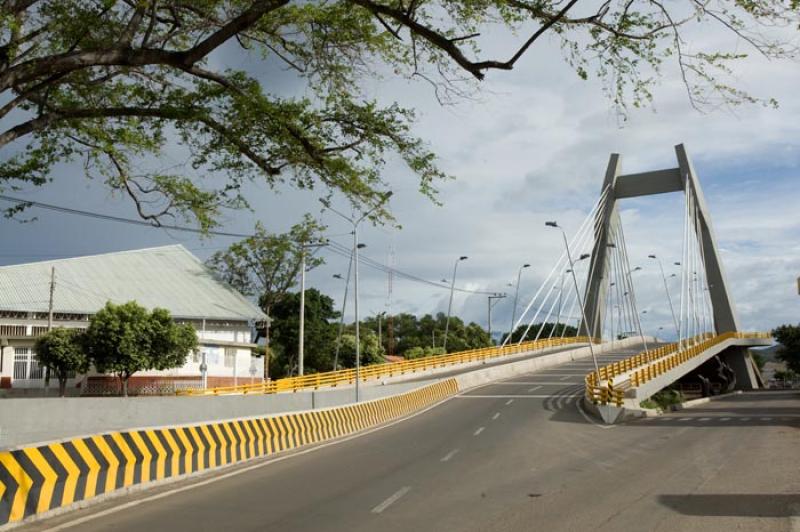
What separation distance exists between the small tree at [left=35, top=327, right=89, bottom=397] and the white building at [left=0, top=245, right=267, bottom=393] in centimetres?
358

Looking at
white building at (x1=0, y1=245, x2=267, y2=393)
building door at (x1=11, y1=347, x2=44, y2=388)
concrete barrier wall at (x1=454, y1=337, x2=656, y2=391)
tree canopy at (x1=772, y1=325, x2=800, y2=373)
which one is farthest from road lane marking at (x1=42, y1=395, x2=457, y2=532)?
tree canopy at (x1=772, y1=325, x2=800, y2=373)

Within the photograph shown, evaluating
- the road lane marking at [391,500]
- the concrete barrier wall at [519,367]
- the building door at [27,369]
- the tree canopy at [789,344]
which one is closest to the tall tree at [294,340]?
the concrete barrier wall at [519,367]

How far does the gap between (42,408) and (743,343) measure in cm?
7071

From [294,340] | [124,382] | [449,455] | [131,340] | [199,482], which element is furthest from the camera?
[294,340]

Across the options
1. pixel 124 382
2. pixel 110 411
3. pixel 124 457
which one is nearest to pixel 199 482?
pixel 124 457

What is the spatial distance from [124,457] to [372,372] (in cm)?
4448

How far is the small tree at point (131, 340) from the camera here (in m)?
42.4

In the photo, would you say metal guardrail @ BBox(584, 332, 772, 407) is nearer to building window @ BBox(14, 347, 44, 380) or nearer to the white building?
the white building

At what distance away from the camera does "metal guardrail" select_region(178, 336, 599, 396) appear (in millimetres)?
43203

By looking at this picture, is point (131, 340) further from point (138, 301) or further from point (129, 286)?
point (129, 286)

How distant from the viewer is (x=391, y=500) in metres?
11.0

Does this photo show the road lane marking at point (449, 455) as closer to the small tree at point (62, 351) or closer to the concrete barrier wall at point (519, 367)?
the small tree at point (62, 351)

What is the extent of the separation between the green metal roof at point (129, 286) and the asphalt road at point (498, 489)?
36305 millimetres

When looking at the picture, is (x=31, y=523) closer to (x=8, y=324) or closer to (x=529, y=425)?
(x=529, y=425)
